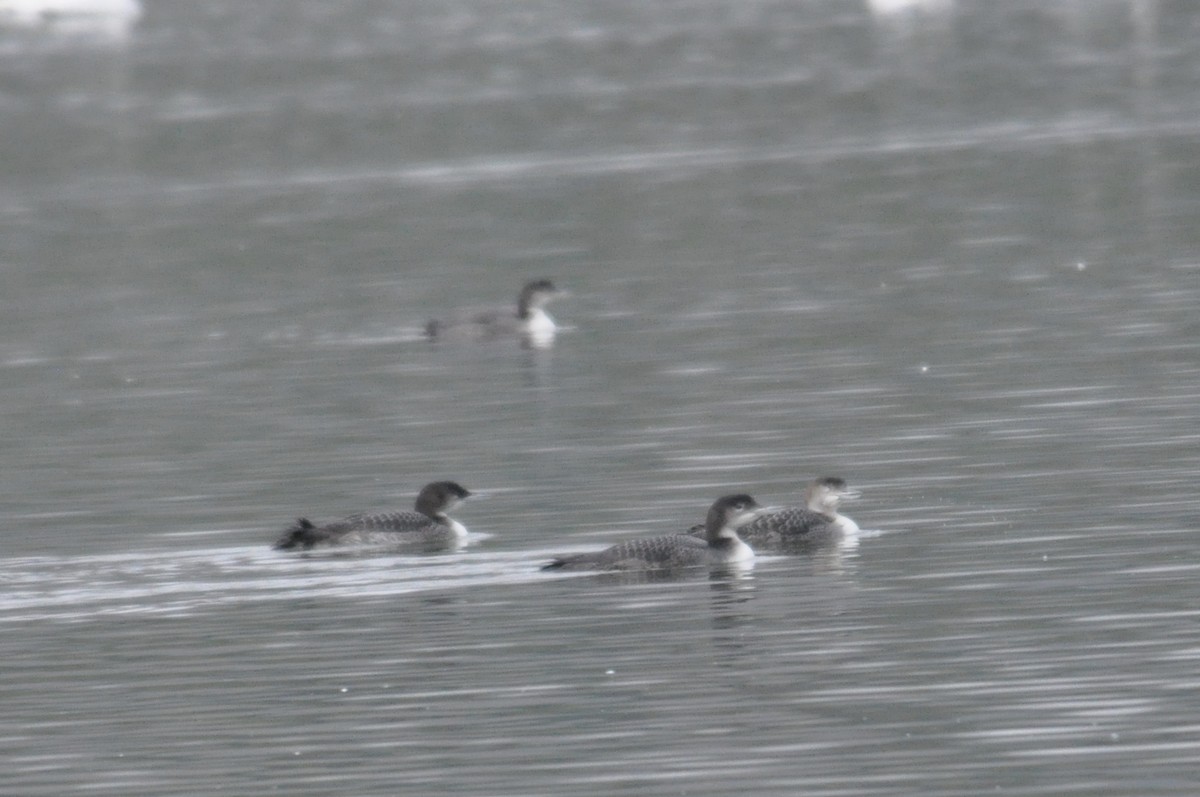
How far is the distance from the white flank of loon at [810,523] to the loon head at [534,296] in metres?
13.0

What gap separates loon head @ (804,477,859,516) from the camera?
1897 cm

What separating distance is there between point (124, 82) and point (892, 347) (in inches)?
2361

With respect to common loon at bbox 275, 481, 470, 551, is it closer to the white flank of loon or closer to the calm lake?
the calm lake

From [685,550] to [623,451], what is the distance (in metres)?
5.42

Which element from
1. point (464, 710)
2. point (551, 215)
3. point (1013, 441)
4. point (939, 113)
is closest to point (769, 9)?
point (939, 113)

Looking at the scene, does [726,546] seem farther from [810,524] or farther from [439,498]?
[439,498]

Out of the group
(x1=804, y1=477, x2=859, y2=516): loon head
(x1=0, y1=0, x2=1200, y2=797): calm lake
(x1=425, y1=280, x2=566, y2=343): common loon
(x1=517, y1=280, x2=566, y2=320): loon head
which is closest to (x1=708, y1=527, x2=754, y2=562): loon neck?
(x1=0, y1=0, x2=1200, y2=797): calm lake

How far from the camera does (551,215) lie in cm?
4466

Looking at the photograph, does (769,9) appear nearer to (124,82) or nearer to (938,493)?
(124,82)

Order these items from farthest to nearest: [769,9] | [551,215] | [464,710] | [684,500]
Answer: [769,9]
[551,215]
[684,500]
[464,710]

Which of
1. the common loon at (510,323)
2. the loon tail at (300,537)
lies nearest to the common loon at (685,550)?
the loon tail at (300,537)

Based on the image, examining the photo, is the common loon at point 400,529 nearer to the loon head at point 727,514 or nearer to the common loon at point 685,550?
the common loon at point 685,550

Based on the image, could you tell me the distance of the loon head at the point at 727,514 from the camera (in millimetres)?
18234

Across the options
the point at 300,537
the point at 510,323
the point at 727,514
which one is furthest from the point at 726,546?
the point at 510,323
